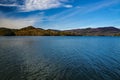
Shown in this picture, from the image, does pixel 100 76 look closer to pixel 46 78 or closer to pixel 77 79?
pixel 77 79

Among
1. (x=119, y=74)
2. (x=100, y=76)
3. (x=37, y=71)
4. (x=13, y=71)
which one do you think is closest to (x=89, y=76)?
(x=100, y=76)

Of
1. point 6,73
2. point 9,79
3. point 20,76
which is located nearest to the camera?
point 9,79

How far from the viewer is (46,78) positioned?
21.5m

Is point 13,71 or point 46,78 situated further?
point 13,71

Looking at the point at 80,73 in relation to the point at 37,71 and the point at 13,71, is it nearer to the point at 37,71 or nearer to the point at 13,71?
the point at 37,71

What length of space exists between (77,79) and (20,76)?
813cm

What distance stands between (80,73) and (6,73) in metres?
11.4

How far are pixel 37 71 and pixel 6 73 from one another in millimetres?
4704

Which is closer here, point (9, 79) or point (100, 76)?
point (9, 79)

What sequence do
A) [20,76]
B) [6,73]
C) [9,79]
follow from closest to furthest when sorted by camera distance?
1. [9,79]
2. [20,76]
3. [6,73]

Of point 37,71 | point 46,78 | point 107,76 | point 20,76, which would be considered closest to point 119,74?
point 107,76

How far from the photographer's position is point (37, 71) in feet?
81.1

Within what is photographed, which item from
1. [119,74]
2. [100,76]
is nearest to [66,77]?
[100,76]

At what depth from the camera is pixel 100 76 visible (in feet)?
74.4
